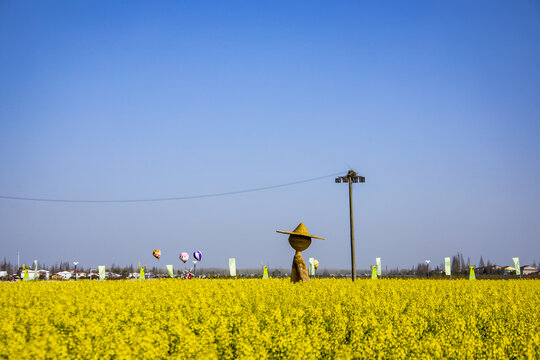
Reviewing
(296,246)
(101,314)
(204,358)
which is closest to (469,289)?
(296,246)

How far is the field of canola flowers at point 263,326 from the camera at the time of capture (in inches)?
326

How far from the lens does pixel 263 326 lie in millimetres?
11555

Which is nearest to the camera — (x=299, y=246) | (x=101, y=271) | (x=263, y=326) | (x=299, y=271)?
(x=263, y=326)

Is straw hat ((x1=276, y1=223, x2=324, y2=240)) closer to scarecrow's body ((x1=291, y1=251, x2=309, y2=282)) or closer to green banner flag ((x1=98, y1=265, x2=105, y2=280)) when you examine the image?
scarecrow's body ((x1=291, y1=251, x2=309, y2=282))

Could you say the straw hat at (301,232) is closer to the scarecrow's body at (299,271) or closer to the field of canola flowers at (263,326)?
the scarecrow's body at (299,271)

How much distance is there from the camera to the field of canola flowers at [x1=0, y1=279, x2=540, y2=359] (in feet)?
27.1

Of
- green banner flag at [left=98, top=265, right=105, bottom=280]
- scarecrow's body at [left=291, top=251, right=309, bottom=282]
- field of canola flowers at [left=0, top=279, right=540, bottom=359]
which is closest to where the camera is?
field of canola flowers at [left=0, top=279, right=540, bottom=359]

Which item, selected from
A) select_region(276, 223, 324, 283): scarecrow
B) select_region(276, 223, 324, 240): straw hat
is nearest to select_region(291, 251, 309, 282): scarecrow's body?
select_region(276, 223, 324, 283): scarecrow

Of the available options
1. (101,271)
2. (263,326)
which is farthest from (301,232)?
(101,271)

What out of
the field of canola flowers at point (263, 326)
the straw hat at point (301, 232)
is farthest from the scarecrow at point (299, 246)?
the field of canola flowers at point (263, 326)

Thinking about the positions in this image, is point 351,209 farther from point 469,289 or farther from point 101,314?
point 101,314

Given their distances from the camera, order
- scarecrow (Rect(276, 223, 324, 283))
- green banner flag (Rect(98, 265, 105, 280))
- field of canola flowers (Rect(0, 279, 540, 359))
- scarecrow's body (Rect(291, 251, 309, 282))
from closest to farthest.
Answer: field of canola flowers (Rect(0, 279, 540, 359)), scarecrow's body (Rect(291, 251, 309, 282)), scarecrow (Rect(276, 223, 324, 283)), green banner flag (Rect(98, 265, 105, 280))

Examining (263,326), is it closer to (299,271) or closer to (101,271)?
(299,271)

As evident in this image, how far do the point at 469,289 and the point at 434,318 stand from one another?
9295mm
